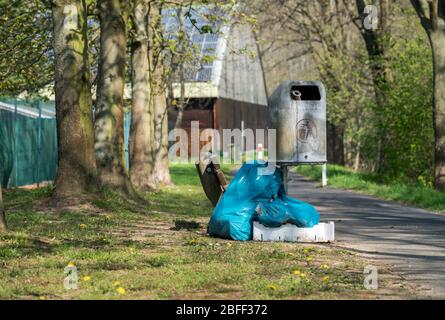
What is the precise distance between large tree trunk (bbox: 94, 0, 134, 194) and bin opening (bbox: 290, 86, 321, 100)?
23.3ft

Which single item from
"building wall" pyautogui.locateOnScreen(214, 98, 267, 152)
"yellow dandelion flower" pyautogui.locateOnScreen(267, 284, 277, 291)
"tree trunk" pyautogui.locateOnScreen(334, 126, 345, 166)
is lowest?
"yellow dandelion flower" pyautogui.locateOnScreen(267, 284, 277, 291)

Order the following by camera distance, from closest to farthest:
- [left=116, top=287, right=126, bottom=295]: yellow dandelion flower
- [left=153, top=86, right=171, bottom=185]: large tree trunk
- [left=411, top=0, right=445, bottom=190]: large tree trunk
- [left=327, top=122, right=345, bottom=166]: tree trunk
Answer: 1. [left=116, top=287, right=126, bottom=295]: yellow dandelion flower
2. [left=411, top=0, right=445, bottom=190]: large tree trunk
3. [left=153, top=86, right=171, bottom=185]: large tree trunk
4. [left=327, top=122, right=345, bottom=166]: tree trunk

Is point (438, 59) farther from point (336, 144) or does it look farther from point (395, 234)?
point (336, 144)

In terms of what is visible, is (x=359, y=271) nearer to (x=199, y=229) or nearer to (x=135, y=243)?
(x=135, y=243)

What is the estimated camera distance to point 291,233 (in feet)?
45.0

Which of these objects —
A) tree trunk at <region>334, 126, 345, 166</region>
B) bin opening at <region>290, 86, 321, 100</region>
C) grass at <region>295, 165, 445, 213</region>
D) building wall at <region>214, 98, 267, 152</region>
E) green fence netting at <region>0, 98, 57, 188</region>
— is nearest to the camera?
bin opening at <region>290, 86, 321, 100</region>

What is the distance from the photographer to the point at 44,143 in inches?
1189

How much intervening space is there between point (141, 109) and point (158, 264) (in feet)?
48.3

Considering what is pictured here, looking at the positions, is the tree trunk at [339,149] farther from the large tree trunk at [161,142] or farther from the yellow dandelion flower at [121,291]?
the yellow dandelion flower at [121,291]

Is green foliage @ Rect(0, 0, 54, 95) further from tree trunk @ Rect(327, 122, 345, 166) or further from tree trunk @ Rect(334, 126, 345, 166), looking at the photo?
tree trunk @ Rect(327, 122, 345, 166)

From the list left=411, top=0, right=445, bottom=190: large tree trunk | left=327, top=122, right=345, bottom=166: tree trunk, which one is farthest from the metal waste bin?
left=327, top=122, right=345, bottom=166: tree trunk

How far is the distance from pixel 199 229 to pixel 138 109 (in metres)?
10.2

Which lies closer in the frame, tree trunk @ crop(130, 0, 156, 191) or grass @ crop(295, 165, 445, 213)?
grass @ crop(295, 165, 445, 213)

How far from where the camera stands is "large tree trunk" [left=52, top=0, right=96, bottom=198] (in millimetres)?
17719
